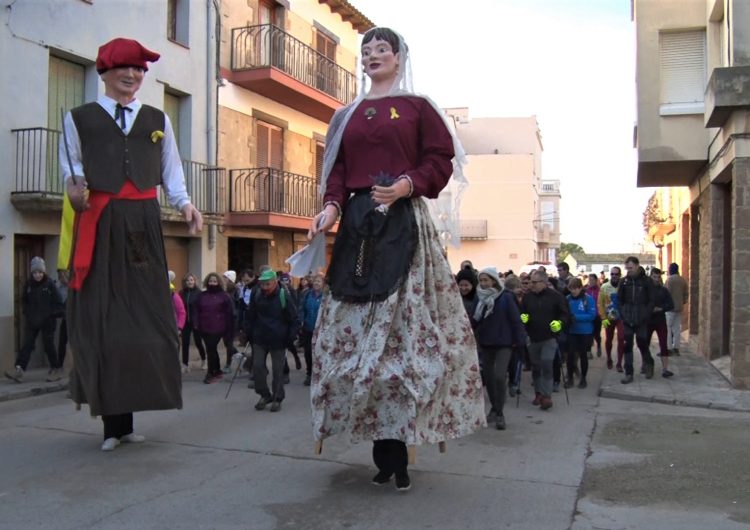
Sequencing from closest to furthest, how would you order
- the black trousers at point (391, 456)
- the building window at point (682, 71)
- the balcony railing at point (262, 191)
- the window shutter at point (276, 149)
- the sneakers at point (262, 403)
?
the black trousers at point (391, 456)
the sneakers at point (262, 403)
the building window at point (682, 71)
the balcony railing at point (262, 191)
the window shutter at point (276, 149)

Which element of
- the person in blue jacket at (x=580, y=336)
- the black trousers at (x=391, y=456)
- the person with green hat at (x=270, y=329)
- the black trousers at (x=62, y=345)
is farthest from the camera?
the black trousers at (x=62, y=345)

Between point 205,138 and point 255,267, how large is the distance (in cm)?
405

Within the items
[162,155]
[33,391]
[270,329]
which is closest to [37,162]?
[33,391]

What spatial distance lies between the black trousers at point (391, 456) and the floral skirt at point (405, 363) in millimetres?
260

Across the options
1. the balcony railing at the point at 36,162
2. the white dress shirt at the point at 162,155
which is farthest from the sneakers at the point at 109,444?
the balcony railing at the point at 36,162

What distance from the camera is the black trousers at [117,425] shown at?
18.7 feet

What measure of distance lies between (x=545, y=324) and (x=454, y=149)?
4.54 meters

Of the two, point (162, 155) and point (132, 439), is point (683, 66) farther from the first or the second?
point (132, 439)

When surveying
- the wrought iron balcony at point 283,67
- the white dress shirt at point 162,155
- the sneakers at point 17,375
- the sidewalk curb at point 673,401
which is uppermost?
the wrought iron balcony at point 283,67

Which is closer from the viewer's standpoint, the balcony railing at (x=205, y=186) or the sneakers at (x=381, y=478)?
the sneakers at (x=381, y=478)

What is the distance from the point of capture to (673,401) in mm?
9125

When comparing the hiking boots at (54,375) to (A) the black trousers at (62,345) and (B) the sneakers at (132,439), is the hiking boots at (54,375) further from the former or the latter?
(B) the sneakers at (132,439)

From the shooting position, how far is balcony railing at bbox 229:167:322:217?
17359 mm

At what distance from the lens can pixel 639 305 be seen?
1072 cm
